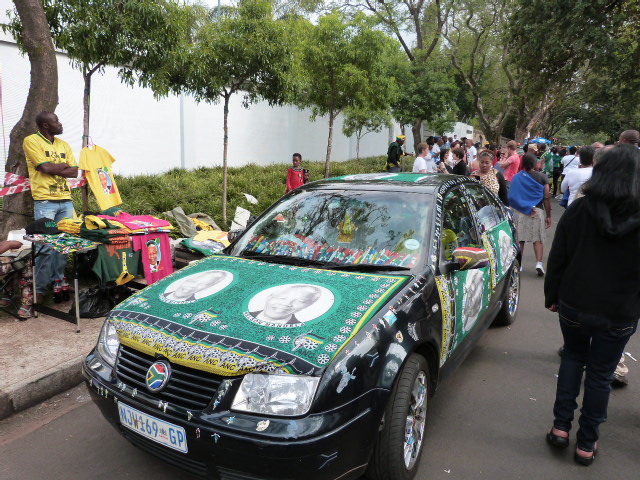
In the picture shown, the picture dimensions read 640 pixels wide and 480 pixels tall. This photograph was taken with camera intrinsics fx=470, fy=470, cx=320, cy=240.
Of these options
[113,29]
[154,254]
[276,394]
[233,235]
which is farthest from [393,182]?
[113,29]

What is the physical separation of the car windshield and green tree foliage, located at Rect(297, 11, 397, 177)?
9.23 m

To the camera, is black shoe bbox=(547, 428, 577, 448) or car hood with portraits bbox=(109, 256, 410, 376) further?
black shoe bbox=(547, 428, 577, 448)

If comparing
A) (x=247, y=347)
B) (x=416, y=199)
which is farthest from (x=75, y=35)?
(x=247, y=347)

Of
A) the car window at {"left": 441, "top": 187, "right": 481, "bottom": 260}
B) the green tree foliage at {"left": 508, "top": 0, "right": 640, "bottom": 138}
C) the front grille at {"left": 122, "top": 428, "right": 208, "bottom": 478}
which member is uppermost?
the green tree foliage at {"left": 508, "top": 0, "right": 640, "bottom": 138}

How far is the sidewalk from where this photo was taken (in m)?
3.35

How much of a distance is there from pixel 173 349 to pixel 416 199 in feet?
6.31

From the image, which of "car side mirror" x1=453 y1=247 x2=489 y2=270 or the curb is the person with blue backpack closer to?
"car side mirror" x1=453 y1=247 x2=489 y2=270

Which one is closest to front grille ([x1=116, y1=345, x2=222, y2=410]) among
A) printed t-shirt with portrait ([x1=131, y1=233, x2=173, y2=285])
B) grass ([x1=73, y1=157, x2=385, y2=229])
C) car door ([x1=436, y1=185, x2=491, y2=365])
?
car door ([x1=436, y1=185, x2=491, y2=365])

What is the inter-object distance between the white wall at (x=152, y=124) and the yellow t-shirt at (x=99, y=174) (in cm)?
634

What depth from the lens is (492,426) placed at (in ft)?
10.3

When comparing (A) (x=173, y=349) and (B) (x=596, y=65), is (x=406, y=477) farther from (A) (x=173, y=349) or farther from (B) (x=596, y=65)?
(B) (x=596, y=65)

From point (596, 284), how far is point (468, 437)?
124cm

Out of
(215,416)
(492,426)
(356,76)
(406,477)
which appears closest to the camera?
(215,416)

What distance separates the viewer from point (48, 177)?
4836mm
